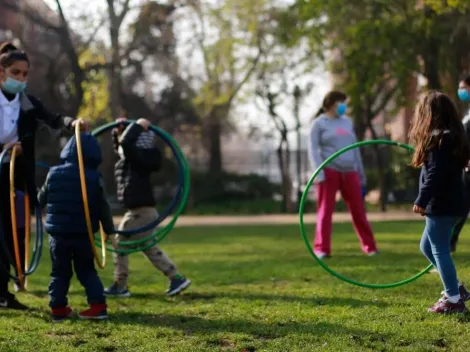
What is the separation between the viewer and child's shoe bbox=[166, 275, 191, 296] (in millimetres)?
7594

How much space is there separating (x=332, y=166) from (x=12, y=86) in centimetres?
428

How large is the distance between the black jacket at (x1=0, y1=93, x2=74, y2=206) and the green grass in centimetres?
111

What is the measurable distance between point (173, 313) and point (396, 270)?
282cm

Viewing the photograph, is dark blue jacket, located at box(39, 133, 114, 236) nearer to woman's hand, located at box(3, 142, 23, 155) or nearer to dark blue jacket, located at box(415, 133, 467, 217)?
woman's hand, located at box(3, 142, 23, 155)

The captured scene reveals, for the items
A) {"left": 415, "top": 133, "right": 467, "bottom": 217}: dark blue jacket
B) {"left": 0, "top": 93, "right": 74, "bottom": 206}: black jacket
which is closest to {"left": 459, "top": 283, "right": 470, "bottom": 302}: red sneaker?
{"left": 415, "top": 133, "right": 467, "bottom": 217}: dark blue jacket

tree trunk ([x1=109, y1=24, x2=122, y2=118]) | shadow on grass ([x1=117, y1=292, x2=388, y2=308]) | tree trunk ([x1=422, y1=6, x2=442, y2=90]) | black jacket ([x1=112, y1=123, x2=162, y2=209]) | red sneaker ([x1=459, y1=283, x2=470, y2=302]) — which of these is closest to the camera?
red sneaker ([x1=459, y1=283, x2=470, y2=302])

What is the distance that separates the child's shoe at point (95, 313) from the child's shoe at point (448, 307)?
2501mm

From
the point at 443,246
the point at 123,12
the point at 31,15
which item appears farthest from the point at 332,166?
the point at 31,15

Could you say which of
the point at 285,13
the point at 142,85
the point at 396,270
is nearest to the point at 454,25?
the point at 285,13

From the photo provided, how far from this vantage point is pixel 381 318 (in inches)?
232

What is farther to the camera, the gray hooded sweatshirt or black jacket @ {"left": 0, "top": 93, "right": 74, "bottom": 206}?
the gray hooded sweatshirt

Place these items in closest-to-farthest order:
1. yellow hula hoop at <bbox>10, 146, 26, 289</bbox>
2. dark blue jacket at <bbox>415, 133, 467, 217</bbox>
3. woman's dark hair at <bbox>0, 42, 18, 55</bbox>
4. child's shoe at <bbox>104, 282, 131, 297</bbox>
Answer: dark blue jacket at <bbox>415, 133, 467, 217</bbox> → yellow hula hoop at <bbox>10, 146, 26, 289</bbox> → woman's dark hair at <bbox>0, 42, 18, 55</bbox> → child's shoe at <bbox>104, 282, 131, 297</bbox>

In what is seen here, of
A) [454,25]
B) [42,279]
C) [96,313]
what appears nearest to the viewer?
[96,313]

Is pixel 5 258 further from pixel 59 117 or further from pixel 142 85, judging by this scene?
pixel 142 85
